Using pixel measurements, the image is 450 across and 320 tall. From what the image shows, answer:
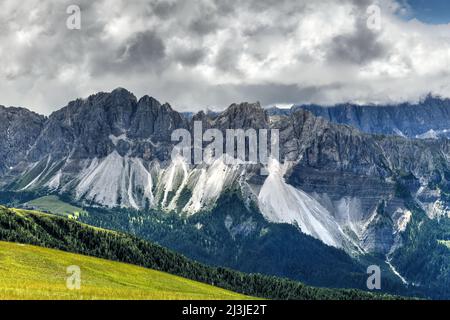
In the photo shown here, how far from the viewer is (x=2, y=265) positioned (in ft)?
523
